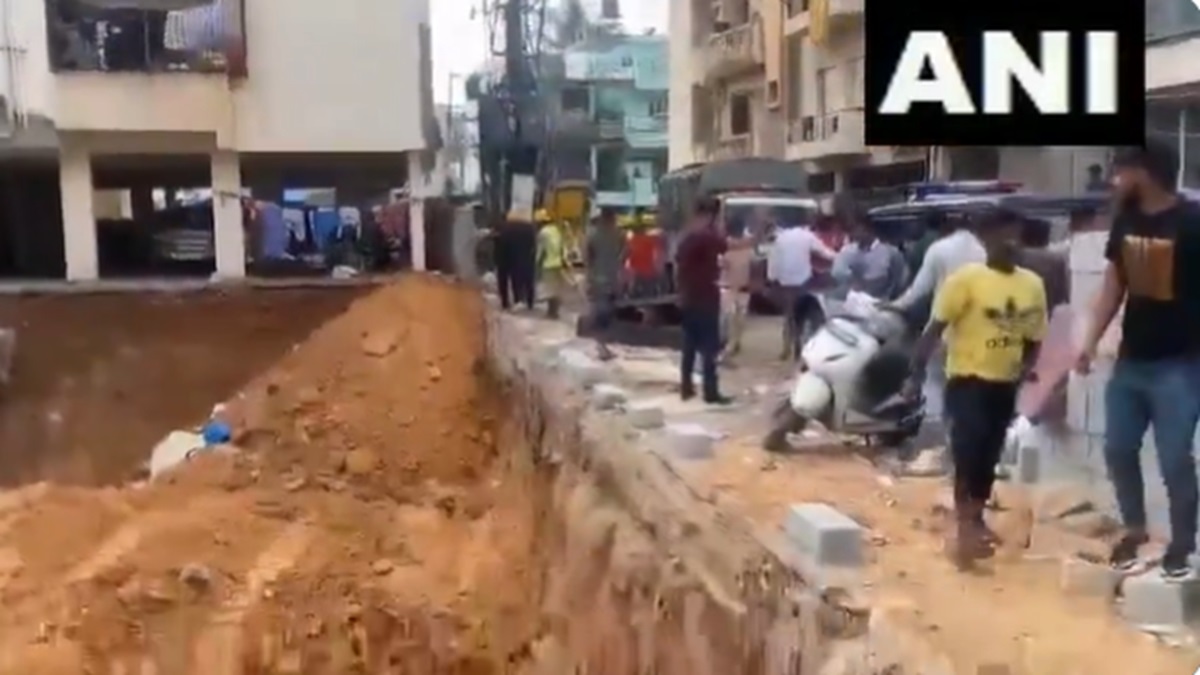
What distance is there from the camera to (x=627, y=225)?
1648mm

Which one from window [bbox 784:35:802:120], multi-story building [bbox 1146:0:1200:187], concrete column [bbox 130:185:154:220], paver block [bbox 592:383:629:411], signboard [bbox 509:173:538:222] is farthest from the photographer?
signboard [bbox 509:173:538:222]

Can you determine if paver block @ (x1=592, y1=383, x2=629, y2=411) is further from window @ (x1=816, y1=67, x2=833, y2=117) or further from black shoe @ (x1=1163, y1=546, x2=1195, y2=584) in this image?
black shoe @ (x1=1163, y1=546, x2=1195, y2=584)

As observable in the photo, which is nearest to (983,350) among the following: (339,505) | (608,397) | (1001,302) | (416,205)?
(1001,302)

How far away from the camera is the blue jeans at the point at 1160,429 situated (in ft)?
3.70

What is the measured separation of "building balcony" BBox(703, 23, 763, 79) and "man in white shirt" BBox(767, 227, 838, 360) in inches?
6.8

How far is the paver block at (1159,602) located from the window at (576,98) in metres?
0.89

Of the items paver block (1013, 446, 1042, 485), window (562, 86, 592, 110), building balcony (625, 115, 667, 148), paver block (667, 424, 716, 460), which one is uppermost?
window (562, 86, 592, 110)

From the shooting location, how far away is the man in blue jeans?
1.10m

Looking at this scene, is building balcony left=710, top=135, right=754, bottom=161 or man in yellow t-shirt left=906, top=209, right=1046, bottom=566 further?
building balcony left=710, top=135, right=754, bottom=161

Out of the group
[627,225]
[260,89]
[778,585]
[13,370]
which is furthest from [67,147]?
[13,370]

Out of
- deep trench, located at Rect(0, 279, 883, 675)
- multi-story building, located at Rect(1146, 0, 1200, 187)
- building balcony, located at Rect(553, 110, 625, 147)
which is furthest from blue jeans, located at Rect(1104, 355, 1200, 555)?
building balcony, located at Rect(553, 110, 625, 147)

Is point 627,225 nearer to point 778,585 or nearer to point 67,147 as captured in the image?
point 778,585

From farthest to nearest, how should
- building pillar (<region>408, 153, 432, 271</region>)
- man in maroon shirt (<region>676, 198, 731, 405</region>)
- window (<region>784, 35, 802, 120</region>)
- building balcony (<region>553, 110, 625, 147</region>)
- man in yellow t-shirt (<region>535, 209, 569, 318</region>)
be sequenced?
building pillar (<region>408, 153, 432, 271</region>) < man in yellow t-shirt (<region>535, 209, 569, 318</region>) < building balcony (<region>553, 110, 625, 147</region>) < man in maroon shirt (<region>676, 198, 731, 405</region>) < window (<region>784, 35, 802, 120</region>)

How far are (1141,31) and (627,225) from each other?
69cm
